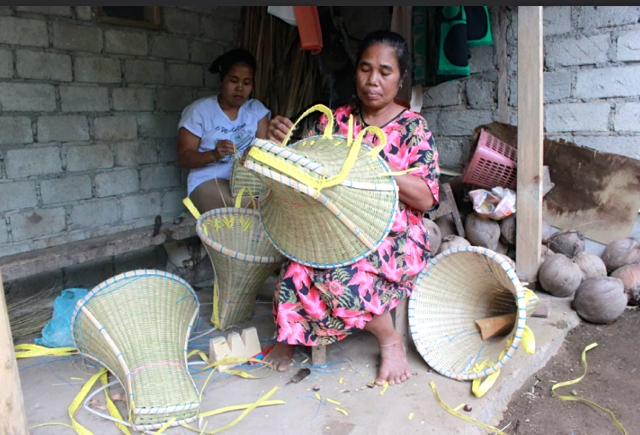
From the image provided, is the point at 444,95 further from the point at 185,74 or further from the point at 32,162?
the point at 32,162

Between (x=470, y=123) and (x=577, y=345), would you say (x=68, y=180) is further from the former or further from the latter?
(x=577, y=345)

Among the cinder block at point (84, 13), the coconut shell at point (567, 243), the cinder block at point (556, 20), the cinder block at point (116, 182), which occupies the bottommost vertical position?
the coconut shell at point (567, 243)

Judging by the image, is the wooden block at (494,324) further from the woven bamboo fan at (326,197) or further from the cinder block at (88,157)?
the cinder block at (88,157)

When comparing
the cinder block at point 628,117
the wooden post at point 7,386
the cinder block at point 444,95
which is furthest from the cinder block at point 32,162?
the cinder block at point 628,117

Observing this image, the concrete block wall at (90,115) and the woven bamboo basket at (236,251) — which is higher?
the concrete block wall at (90,115)

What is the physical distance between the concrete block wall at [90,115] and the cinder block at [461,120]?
1876 millimetres

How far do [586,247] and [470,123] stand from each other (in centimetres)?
119

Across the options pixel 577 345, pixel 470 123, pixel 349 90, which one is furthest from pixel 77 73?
pixel 577 345

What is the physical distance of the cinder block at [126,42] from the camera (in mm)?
3521

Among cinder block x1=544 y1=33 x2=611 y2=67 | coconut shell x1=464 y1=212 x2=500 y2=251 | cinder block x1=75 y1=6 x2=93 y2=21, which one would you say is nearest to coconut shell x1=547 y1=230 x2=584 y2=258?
coconut shell x1=464 y1=212 x2=500 y2=251

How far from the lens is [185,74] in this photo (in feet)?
13.2

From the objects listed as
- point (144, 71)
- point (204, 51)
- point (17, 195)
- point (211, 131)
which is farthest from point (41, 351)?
point (204, 51)

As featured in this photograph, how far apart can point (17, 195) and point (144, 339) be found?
1.70m

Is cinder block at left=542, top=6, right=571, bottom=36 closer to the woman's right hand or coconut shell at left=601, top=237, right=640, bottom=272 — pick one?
coconut shell at left=601, top=237, right=640, bottom=272
